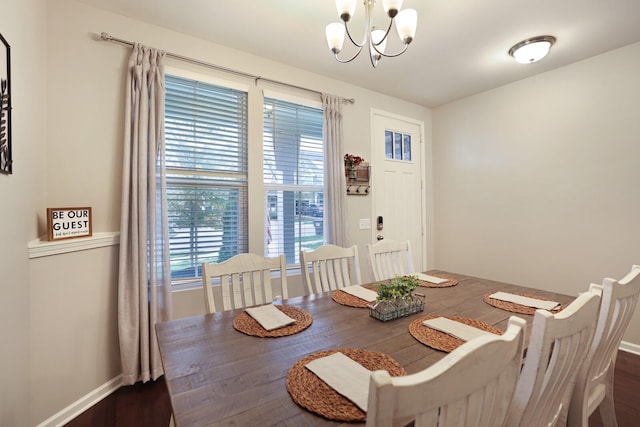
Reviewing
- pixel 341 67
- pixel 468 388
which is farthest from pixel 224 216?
pixel 468 388

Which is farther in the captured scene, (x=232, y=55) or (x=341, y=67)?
(x=341, y=67)

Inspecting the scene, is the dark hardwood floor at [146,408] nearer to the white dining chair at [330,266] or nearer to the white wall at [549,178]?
the white wall at [549,178]

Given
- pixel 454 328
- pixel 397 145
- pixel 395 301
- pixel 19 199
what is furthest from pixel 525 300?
pixel 19 199

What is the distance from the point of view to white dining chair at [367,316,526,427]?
491mm

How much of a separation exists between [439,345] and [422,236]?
10.0 ft

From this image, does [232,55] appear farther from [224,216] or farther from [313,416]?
[313,416]

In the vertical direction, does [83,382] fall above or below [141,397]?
above

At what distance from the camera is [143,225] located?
2.04 meters

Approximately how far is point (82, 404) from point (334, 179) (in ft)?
8.37

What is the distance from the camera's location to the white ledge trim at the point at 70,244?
1601mm

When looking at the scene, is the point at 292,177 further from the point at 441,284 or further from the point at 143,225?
the point at 441,284

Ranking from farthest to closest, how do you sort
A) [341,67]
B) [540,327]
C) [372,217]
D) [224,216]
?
[372,217], [341,67], [224,216], [540,327]

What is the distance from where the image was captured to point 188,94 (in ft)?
7.81

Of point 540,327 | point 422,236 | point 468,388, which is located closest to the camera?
point 468,388
